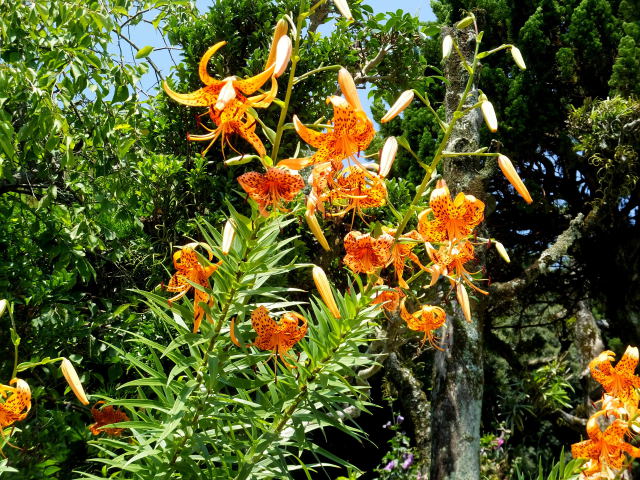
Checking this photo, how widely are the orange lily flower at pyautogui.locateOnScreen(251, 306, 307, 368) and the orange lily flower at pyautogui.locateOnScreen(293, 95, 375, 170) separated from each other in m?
0.23

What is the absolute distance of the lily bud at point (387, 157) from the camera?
0.95m

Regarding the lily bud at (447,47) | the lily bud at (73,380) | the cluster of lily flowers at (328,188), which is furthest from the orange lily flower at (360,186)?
the lily bud at (73,380)

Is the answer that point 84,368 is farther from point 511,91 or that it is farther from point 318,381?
point 511,91

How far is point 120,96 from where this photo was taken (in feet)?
7.21

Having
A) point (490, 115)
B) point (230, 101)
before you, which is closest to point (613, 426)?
point (490, 115)

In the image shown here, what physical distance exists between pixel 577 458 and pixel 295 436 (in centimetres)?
79

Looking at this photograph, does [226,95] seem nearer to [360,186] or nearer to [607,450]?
[360,186]

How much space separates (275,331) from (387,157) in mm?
297

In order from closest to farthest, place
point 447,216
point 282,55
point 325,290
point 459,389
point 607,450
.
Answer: point 282,55, point 325,290, point 447,216, point 607,450, point 459,389

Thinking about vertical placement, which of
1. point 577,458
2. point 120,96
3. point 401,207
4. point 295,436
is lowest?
point 577,458

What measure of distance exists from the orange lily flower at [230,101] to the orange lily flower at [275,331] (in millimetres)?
242

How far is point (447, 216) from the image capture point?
41.9 inches

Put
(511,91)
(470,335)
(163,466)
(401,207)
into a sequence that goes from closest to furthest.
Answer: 1. (163,466)
2. (401,207)
3. (470,335)
4. (511,91)

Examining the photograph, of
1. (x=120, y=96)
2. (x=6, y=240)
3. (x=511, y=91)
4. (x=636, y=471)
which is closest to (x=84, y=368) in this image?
(x=6, y=240)
